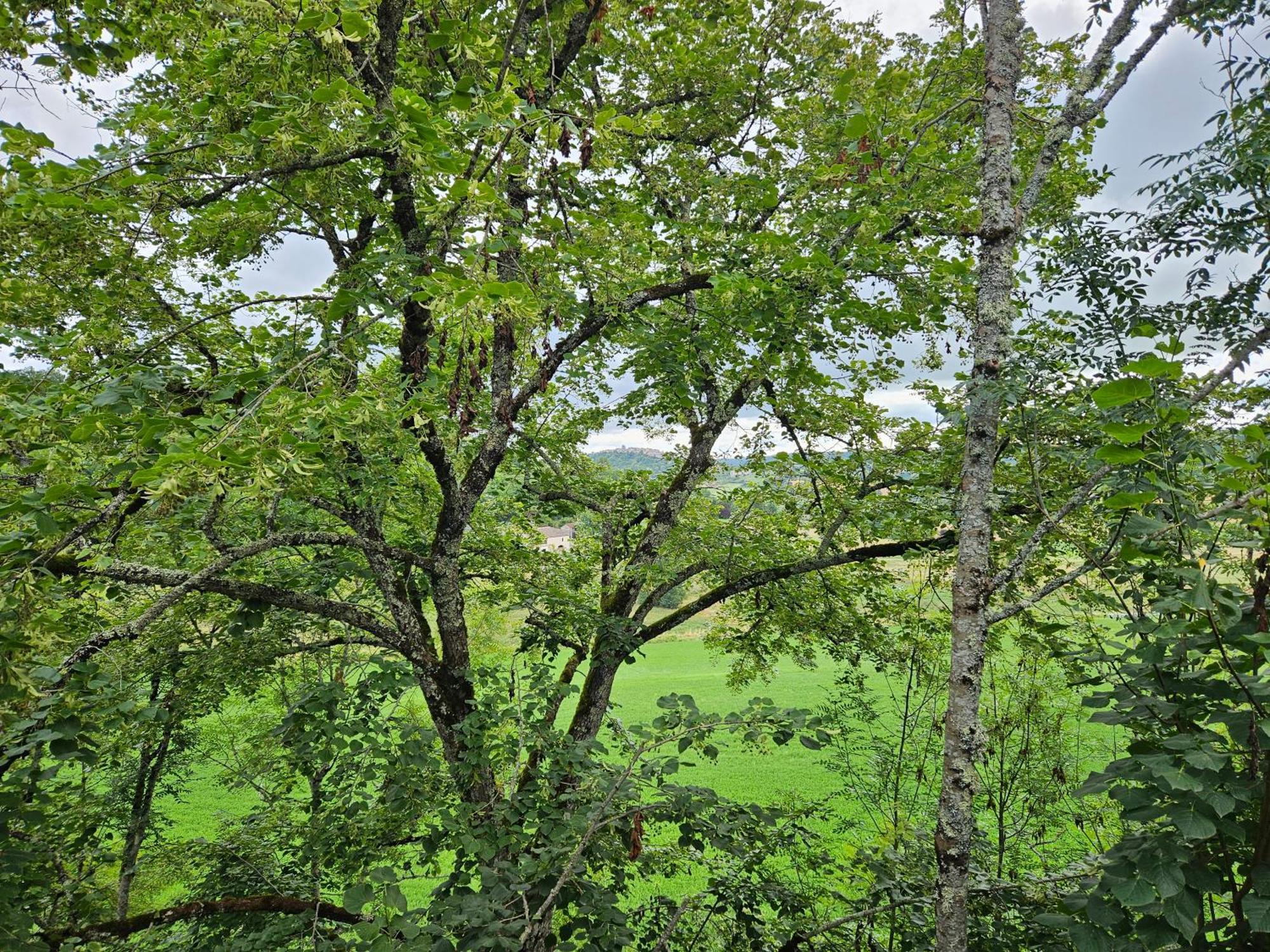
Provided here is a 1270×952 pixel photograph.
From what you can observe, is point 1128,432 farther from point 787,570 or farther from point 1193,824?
point 787,570

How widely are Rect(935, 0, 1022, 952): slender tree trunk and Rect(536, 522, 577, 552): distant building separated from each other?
481 centimetres

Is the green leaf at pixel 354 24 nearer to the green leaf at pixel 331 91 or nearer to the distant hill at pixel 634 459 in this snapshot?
the green leaf at pixel 331 91

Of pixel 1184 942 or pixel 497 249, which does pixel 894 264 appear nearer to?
pixel 497 249

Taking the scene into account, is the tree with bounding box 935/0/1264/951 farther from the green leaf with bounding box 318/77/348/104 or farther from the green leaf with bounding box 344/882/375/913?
the green leaf with bounding box 318/77/348/104

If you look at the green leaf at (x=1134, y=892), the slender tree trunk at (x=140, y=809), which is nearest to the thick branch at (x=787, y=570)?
the green leaf at (x=1134, y=892)

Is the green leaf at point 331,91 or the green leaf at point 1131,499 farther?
the green leaf at point 331,91

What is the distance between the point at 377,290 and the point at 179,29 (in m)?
2.23

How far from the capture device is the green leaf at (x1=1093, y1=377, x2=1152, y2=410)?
1322 mm

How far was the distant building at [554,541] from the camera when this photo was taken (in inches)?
269

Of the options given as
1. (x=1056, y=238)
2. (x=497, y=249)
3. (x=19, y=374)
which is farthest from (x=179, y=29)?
(x=1056, y=238)

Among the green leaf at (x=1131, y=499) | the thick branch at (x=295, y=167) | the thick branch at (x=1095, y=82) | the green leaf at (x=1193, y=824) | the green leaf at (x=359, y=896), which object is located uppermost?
the thick branch at (x=1095, y=82)

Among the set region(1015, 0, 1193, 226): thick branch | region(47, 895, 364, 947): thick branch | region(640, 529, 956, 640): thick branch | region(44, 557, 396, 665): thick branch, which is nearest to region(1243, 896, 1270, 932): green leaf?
region(1015, 0, 1193, 226): thick branch

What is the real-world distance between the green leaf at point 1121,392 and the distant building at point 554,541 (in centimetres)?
567

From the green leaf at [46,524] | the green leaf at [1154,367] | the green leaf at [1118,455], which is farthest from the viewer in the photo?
the green leaf at [46,524]
